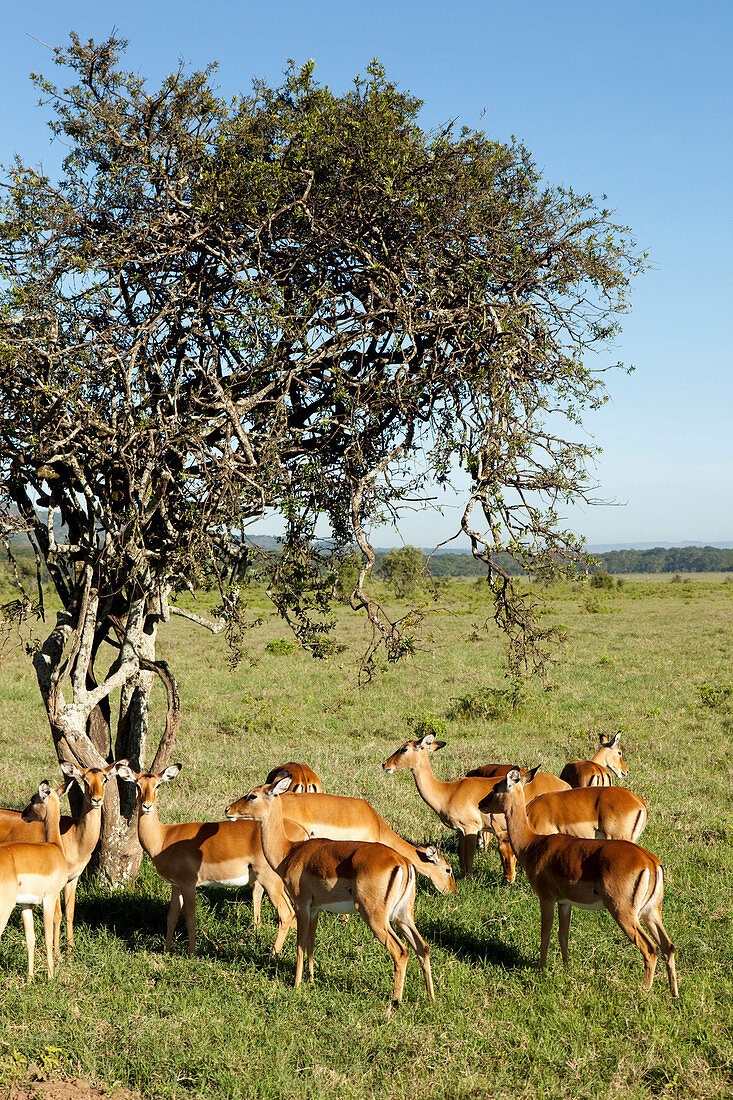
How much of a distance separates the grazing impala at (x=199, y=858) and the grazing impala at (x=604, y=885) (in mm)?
2207

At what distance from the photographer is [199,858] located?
7711mm

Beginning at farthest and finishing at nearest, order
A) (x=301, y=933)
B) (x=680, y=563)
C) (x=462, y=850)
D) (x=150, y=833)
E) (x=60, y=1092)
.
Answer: (x=680, y=563)
(x=462, y=850)
(x=150, y=833)
(x=301, y=933)
(x=60, y=1092)

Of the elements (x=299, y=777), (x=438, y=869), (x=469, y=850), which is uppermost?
(x=299, y=777)

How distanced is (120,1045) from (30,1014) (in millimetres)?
854

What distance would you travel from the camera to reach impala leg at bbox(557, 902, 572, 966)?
7.00 m

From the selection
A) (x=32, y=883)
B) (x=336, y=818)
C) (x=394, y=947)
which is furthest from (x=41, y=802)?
(x=394, y=947)

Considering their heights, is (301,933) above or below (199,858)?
below

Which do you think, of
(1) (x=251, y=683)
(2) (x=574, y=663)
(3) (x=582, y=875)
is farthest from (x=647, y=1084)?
(2) (x=574, y=663)

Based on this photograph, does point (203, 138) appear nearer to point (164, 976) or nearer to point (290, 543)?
point (290, 543)

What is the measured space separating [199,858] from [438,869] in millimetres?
2142

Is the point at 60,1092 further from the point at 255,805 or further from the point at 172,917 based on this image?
the point at 255,805

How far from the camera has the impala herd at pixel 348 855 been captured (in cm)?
663

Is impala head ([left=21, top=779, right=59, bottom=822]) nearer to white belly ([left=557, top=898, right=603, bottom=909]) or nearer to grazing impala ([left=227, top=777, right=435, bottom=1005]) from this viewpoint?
grazing impala ([left=227, top=777, right=435, bottom=1005])

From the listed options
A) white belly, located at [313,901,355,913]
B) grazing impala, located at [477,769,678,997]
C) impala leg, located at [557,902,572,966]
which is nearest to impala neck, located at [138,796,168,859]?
white belly, located at [313,901,355,913]
